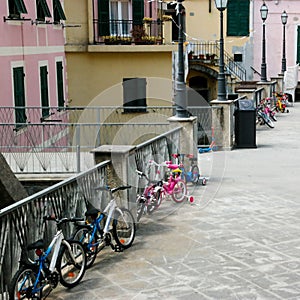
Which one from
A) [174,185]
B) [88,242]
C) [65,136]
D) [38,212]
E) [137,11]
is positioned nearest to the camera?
[38,212]

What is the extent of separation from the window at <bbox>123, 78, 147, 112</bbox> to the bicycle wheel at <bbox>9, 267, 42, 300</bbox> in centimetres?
1837

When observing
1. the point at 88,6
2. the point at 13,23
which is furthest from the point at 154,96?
the point at 13,23

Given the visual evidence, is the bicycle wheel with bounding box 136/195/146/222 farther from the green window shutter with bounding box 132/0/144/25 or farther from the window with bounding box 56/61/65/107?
the green window shutter with bounding box 132/0/144/25

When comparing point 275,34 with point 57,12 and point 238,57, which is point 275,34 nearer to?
point 238,57

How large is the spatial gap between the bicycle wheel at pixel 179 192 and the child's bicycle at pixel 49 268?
3.99 metres

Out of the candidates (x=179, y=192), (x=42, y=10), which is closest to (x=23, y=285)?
(x=179, y=192)

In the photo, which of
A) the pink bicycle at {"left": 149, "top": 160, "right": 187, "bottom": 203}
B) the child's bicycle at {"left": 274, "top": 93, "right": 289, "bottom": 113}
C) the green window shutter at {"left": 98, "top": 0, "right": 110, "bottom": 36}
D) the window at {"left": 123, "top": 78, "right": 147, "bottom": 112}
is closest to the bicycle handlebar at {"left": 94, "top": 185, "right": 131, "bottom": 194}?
the pink bicycle at {"left": 149, "top": 160, "right": 187, "bottom": 203}

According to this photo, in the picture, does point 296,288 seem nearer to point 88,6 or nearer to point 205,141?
point 205,141

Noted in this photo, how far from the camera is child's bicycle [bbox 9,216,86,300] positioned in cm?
652

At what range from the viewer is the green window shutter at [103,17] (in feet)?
79.4

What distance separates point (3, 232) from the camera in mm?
6426

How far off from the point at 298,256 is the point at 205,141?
10952mm

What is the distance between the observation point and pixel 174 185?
11.5m

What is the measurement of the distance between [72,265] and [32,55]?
519 inches
